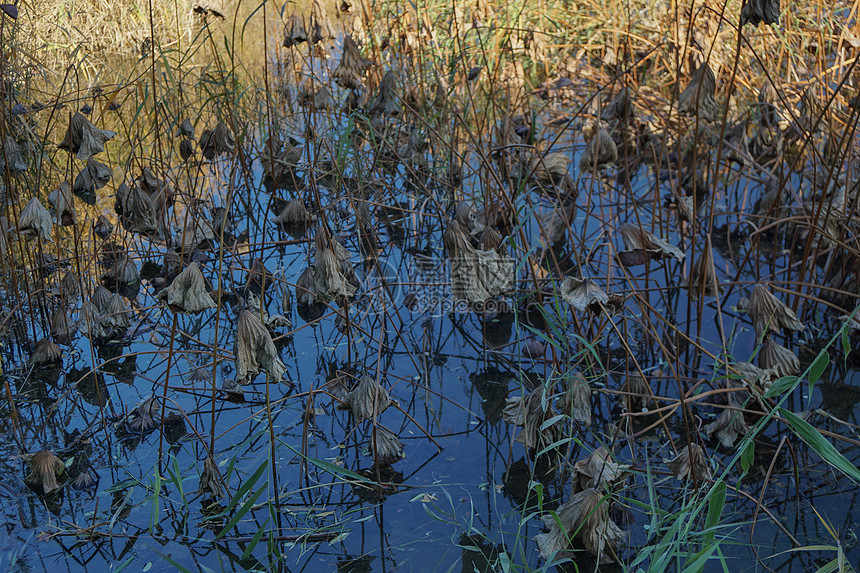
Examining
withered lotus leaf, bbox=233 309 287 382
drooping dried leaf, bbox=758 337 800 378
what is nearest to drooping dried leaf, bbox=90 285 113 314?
withered lotus leaf, bbox=233 309 287 382

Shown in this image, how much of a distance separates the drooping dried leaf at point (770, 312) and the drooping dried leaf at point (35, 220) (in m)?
1.45

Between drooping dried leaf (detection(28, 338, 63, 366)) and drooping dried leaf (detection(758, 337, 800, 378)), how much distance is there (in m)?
1.55

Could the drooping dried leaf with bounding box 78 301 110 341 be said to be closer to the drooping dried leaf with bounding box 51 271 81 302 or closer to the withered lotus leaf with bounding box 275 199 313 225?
the drooping dried leaf with bounding box 51 271 81 302

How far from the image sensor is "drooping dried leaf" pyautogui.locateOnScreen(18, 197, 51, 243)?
160 centimetres

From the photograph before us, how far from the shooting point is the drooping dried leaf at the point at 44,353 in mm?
1752

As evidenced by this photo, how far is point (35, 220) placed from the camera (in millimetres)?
1601

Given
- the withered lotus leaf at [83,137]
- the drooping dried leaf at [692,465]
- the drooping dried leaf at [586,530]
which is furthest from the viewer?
the withered lotus leaf at [83,137]

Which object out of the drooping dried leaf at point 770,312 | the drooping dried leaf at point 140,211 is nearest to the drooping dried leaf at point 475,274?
the drooping dried leaf at point 770,312

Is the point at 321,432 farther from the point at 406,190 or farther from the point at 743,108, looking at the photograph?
the point at 743,108

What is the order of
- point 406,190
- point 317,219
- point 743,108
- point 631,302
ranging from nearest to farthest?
point 631,302 < point 317,219 < point 406,190 < point 743,108

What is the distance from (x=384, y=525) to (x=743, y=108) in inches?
102

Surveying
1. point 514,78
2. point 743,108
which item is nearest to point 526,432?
point 743,108

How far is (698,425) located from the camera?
144 cm

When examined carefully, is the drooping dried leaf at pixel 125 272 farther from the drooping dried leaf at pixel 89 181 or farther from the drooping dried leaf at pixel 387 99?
the drooping dried leaf at pixel 387 99
